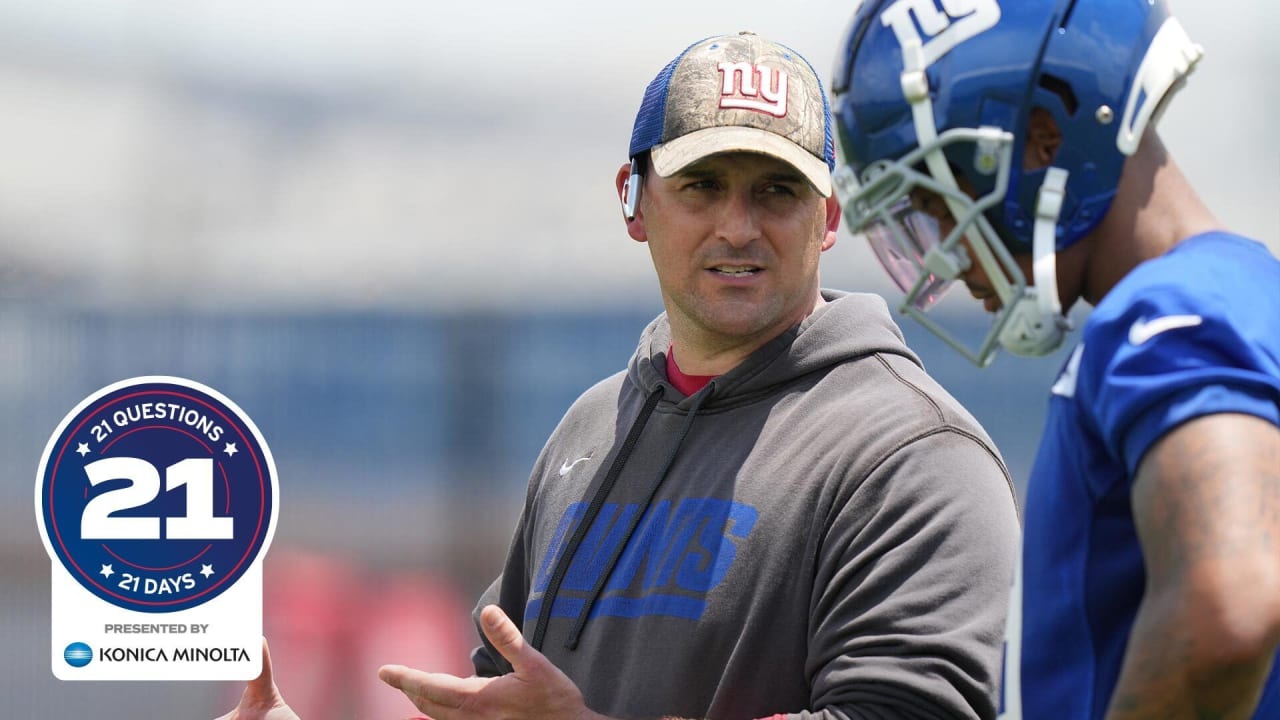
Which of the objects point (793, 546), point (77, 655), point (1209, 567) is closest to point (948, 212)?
point (1209, 567)

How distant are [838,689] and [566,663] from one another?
38 cm

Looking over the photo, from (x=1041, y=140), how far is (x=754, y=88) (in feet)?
2.22

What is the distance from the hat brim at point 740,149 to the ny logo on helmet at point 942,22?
0.56 metres

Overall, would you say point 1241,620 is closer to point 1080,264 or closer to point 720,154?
point 1080,264

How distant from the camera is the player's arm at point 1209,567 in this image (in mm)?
741

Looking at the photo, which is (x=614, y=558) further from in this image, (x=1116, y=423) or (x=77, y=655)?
(x=77, y=655)

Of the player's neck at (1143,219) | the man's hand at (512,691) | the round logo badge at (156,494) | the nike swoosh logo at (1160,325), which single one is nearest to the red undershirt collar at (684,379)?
the man's hand at (512,691)

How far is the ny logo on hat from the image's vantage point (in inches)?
63.1

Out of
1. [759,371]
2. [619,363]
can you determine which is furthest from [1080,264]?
[619,363]

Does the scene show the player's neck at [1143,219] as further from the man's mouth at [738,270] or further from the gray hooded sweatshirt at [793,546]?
the man's mouth at [738,270]

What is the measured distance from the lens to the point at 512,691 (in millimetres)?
1304

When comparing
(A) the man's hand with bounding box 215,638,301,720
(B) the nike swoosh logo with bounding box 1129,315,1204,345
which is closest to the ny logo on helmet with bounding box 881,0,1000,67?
(B) the nike swoosh logo with bounding box 1129,315,1204,345

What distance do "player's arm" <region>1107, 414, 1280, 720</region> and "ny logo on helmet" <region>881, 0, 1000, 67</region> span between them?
35 centimetres

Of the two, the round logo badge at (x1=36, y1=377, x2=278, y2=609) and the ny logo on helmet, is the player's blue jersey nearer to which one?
the ny logo on helmet
